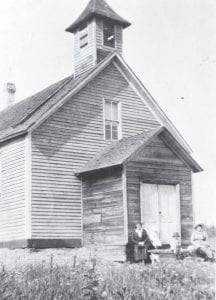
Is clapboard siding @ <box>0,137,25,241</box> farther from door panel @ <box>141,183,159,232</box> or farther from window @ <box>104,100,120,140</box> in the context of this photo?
door panel @ <box>141,183,159,232</box>

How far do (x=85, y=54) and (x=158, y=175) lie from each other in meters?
7.12

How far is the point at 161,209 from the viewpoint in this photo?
18781 mm

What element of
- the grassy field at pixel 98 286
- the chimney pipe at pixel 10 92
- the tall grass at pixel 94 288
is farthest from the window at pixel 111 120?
the tall grass at pixel 94 288

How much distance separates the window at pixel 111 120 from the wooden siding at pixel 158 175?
10.6 feet

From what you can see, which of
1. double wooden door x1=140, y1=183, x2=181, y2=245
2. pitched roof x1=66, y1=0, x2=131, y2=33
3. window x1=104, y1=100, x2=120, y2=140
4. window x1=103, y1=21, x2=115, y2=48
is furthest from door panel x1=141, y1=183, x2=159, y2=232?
pitched roof x1=66, y1=0, x2=131, y2=33

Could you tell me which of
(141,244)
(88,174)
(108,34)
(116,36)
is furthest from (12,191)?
(116,36)

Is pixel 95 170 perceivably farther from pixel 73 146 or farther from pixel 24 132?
pixel 24 132

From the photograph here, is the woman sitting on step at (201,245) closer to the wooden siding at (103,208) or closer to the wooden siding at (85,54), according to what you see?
the wooden siding at (103,208)

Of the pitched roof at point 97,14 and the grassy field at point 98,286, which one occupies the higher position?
the pitched roof at point 97,14

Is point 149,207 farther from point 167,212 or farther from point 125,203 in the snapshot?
point 125,203

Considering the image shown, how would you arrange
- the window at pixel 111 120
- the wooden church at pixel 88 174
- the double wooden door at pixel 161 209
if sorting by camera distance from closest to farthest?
the wooden church at pixel 88 174
the double wooden door at pixel 161 209
the window at pixel 111 120

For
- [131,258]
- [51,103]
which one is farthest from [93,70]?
[131,258]

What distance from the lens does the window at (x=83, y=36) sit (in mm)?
22859

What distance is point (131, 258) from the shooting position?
17.1m
